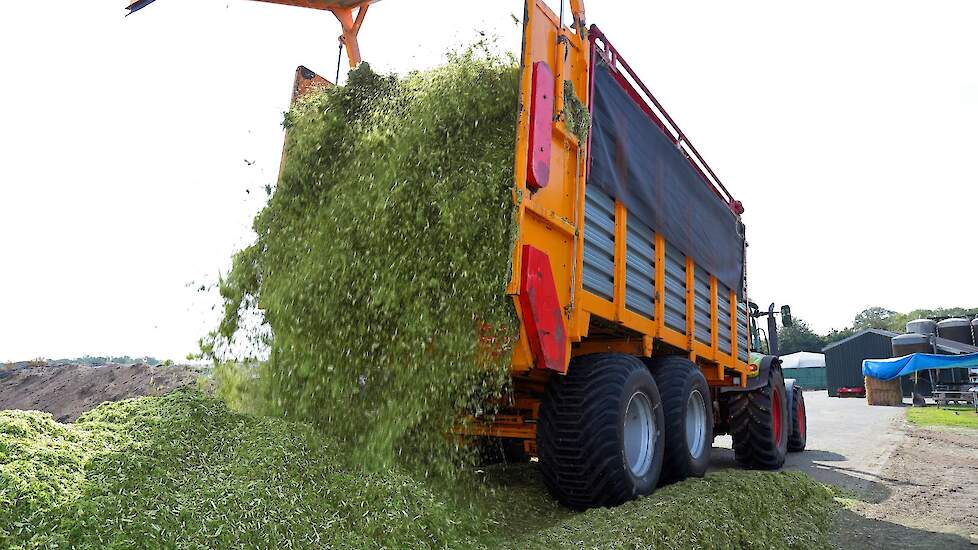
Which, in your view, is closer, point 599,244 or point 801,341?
point 599,244

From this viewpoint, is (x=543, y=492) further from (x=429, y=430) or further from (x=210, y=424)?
(x=210, y=424)

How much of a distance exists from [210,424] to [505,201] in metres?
1.84

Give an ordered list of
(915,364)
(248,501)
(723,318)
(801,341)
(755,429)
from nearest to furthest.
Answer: (248,501)
(723,318)
(755,429)
(915,364)
(801,341)

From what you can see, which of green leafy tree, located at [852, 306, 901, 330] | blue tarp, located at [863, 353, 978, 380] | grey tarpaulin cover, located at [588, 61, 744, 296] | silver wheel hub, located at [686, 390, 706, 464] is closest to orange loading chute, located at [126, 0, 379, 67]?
grey tarpaulin cover, located at [588, 61, 744, 296]

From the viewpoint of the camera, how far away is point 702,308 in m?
5.88

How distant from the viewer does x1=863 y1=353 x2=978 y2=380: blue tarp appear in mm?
20000

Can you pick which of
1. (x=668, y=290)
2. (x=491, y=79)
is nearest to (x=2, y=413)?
(x=491, y=79)

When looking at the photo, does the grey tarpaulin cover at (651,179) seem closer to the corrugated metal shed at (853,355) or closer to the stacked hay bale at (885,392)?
the stacked hay bale at (885,392)

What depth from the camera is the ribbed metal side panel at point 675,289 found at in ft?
16.6

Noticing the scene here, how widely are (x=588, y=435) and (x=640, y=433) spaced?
2.44 feet

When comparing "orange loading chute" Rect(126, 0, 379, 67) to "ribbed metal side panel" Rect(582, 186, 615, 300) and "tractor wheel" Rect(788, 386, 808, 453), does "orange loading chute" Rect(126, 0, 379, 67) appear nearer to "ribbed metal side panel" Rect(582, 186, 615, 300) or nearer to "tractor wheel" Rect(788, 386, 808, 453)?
"ribbed metal side panel" Rect(582, 186, 615, 300)

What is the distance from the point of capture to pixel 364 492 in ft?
8.89

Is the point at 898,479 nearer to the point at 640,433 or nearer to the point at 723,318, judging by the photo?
the point at 723,318

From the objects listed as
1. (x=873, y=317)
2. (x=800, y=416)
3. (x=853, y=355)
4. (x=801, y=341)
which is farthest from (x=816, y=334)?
(x=800, y=416)
